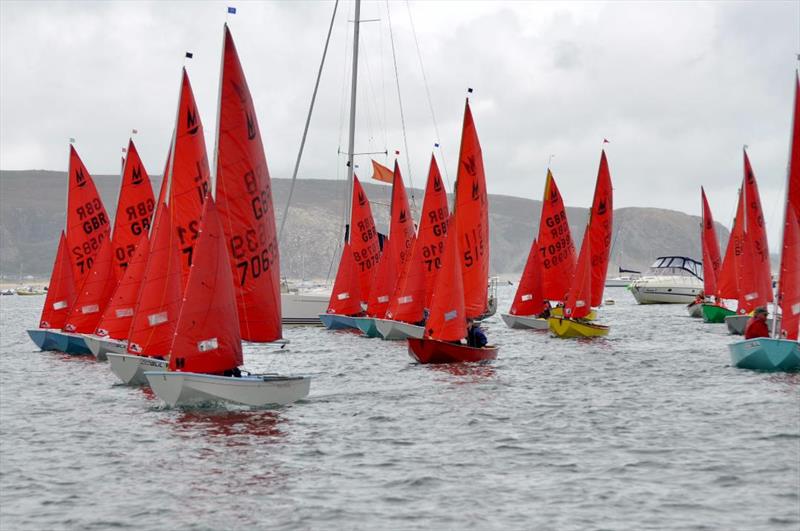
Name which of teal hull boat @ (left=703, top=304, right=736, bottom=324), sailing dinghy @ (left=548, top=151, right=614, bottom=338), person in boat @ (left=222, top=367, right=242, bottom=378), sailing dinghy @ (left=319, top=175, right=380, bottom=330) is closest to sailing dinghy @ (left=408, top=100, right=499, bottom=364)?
sailing dinghy @ (left=548, top=151, right=614, bottom=338)

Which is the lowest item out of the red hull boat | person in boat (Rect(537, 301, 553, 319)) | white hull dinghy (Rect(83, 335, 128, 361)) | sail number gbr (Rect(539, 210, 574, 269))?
white hull dinghy (Rect(83, 335, 128, 361))

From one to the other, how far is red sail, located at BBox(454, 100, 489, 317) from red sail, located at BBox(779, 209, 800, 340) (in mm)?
10332

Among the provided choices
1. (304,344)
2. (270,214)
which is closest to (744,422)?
(270,214)

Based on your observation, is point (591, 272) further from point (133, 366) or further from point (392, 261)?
point (133, 366)

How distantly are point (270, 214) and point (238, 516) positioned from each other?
39.8 feet

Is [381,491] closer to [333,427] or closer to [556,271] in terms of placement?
[333,427]

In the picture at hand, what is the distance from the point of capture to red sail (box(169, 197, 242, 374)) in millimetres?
25250

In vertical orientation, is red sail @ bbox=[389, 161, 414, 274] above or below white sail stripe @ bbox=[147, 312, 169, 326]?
above

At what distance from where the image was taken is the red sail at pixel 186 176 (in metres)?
29.3

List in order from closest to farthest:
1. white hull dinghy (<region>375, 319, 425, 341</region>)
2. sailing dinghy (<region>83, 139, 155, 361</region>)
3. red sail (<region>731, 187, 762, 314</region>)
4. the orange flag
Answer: sailing dinghy (<region>83, 139, 155, 361</region>) < white hull dinghy (<region>375, 319, 425, 341</region>) < red sail (<region>731, 187, 762, 314</region>) < the orange flag

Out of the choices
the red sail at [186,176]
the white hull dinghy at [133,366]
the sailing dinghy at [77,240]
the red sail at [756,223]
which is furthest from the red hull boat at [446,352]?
the red sail at [756,223]

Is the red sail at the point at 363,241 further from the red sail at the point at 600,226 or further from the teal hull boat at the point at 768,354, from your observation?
the teal hull boat at the point at 768,354

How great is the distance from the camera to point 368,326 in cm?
5431

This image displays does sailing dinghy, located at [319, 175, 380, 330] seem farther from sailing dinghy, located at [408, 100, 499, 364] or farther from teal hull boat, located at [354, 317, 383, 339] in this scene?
sailing dinghy, located at [408, 100, 499, 364]
